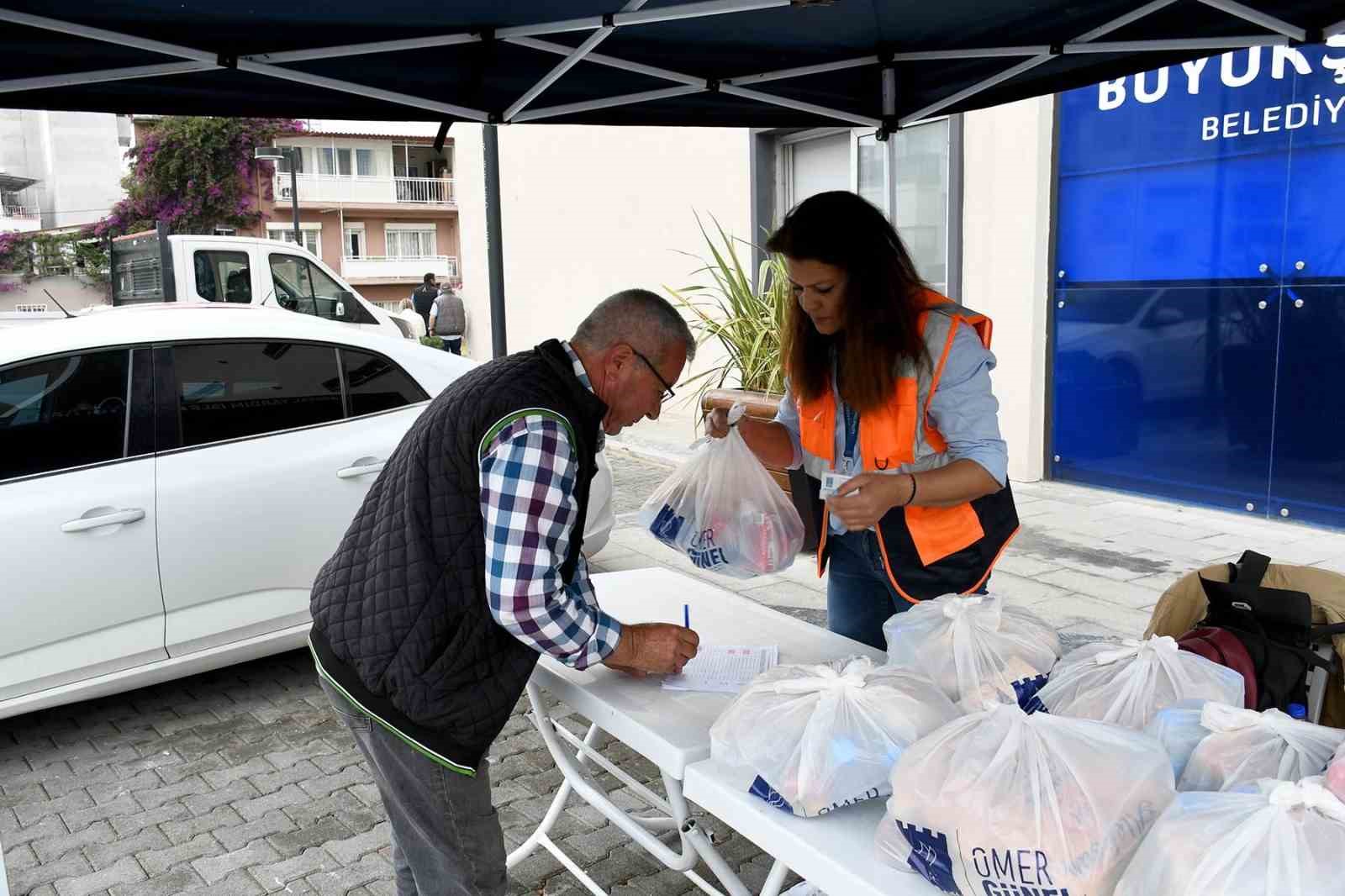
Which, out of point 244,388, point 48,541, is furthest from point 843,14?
point 48,541

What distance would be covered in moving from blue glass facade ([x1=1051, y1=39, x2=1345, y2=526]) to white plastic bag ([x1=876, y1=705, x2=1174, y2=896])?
5.50 metres

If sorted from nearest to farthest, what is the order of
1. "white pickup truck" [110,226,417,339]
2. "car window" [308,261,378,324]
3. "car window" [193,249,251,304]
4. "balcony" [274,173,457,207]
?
"white pickup truck" [110,226,417,339] → "car window" [193,249,251,304] → "car window" [308,261,378,324] → "balcony" [274,173,457,207]

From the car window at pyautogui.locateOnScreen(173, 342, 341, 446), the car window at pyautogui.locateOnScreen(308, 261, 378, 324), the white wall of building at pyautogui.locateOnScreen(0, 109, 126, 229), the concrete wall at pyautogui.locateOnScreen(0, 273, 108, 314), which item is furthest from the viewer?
the white wall of building at pyautogui.locateOnScreen(0, 109, 126, 229)

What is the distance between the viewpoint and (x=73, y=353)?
3.80 m

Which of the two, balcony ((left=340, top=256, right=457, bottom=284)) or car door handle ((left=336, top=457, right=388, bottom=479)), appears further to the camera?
balcony ((left=340, top=256, right=457, bottom=284))

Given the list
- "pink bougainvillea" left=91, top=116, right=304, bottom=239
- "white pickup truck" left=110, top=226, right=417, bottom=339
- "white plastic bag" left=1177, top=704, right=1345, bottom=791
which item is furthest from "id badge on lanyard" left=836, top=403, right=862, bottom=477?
"pink bougainvillea" left=91, top=116, right=304, bottom=239

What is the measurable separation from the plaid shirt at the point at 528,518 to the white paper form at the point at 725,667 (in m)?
→ 0.44

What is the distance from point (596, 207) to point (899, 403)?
10185 millimetres

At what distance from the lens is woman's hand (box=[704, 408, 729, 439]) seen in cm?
272

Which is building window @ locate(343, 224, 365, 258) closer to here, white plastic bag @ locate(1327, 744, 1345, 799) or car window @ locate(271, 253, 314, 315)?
car window @ locate(271, 253, 314, 315)

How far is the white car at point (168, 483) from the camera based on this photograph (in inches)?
142

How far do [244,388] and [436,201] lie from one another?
145ft

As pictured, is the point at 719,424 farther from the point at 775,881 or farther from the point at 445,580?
the point at 775,881

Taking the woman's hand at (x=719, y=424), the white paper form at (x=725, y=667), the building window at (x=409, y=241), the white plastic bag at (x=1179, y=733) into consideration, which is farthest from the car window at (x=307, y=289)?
the building window at (x=409, y=241)
